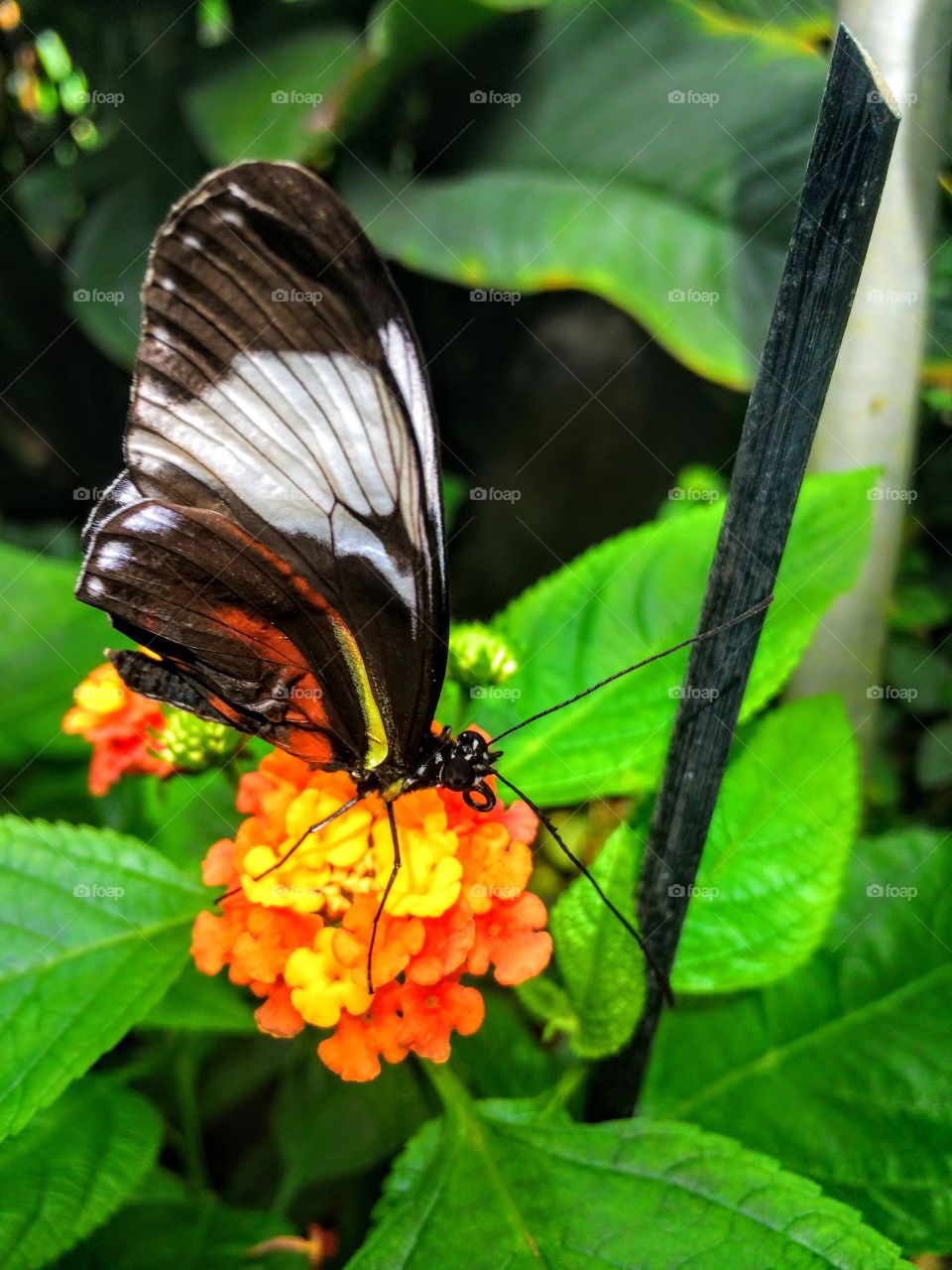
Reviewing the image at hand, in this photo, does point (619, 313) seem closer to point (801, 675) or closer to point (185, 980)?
point (801, 675)

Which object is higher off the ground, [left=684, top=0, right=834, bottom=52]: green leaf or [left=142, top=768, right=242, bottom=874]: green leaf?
[left=684, top=0, right=834, bottom=52]: green leaf

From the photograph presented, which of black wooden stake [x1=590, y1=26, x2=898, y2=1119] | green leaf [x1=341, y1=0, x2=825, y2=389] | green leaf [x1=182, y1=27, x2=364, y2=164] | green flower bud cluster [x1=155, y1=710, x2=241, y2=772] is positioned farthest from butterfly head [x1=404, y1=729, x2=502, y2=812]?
green leaf [x1=182, y1=27, x2=364, y2=164]

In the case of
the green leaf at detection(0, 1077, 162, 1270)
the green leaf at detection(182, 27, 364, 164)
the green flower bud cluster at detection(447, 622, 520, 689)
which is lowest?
the green leaf at detection(0, 1077, 162, 1270)

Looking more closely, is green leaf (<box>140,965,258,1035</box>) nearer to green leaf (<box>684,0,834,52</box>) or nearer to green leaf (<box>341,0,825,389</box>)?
green leaf (<box>341,0,825,389</box>)

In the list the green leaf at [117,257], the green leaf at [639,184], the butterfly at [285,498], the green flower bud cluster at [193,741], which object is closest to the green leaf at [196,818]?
the green flower bud cluster at [193,741]

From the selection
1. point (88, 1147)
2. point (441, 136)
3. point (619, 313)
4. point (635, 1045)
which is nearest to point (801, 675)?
point (635, 1045)

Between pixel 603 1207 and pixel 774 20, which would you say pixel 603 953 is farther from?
pixel 774 20
